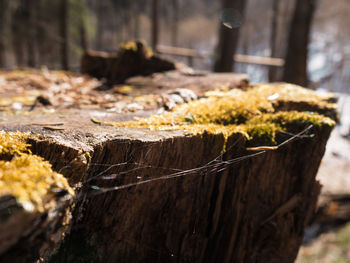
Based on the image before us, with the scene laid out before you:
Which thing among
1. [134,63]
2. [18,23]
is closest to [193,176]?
[134,63]

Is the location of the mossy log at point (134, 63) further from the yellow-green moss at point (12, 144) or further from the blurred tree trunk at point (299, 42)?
the blurred tree trunk at point (299, 42)

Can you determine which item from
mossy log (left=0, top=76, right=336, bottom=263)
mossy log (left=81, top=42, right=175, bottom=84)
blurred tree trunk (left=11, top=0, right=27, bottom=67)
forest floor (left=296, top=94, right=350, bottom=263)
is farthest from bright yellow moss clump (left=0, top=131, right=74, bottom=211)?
blurred tree trunk (left=11, top=0, right=27, bottom=67)

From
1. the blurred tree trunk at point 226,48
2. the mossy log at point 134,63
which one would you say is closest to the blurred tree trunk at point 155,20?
the blurred tree trunk at point 226,48

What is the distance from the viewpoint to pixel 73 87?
11.4 ft

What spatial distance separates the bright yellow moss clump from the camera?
2.51ft

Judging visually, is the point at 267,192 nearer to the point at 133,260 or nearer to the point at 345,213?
the point at 133,260

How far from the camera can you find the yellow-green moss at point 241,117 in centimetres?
170

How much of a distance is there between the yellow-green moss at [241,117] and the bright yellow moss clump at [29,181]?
28.5 inches

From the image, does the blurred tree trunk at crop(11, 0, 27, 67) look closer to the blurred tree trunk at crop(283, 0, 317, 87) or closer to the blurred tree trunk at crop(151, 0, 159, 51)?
the blurred tree trunk at crop(151, 0, 159, 51)

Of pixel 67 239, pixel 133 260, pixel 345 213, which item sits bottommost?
Answer: pixel 345 213

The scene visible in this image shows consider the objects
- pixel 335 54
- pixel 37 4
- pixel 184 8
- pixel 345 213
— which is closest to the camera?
pixel 345 213

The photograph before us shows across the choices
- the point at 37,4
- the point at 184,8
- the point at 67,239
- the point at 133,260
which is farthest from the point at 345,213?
the point at 184,8

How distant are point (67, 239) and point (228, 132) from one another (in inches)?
45.7

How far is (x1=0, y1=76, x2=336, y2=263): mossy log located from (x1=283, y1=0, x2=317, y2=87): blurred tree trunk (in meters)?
4.12
